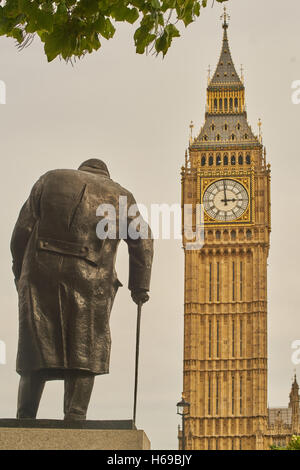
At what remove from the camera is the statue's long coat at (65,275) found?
31.2 feet

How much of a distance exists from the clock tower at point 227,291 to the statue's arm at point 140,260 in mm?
52588

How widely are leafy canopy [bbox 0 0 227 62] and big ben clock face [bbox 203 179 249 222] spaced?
191ft

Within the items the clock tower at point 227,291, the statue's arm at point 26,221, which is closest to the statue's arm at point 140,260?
the statue's arm at point 26,221

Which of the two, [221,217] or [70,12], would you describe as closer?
[70,12]

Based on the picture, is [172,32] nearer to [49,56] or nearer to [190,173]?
[49,56]

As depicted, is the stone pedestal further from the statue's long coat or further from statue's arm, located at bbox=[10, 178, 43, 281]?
statue's arm, located at bbox=[10, 178, 43, 281]

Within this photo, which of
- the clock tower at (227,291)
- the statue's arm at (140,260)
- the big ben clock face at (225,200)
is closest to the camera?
the statue's arm at (140,260)

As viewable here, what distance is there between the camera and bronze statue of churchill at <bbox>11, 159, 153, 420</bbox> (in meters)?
9.50

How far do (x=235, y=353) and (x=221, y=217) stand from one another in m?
8.29

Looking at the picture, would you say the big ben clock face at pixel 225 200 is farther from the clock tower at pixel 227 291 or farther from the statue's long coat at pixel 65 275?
the statue's long coat at pixel 65 275

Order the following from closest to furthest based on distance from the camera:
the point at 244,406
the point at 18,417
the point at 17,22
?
the point at 17,22
the point at 18,417
the point at 244,406
